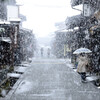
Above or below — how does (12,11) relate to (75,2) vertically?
above

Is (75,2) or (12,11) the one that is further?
(12,11)

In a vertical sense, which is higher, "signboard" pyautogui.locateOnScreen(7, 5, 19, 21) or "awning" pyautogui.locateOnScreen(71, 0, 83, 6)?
"signboard" pyautogui.locateOnScreen(7, 5, 19, 21)

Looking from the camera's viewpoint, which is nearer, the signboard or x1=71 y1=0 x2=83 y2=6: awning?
x1=71 y1=0 x2=83 y2=6: awning

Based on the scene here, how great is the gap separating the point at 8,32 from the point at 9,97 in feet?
35.3

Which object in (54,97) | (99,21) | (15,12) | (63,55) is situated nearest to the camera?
(54,97)

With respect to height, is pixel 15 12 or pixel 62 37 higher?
pixel 15 12

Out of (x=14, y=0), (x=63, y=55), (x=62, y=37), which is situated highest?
(x=14, y=0)

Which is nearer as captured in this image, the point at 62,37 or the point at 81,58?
the point at 81,58

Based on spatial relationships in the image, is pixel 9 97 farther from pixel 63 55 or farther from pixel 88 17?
pixel 63 55

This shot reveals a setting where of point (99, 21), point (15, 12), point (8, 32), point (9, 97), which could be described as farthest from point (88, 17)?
point (15, 12)

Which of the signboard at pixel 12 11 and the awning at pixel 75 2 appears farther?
the signboard at pixel 12 11

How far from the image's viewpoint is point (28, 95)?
920 centimetres

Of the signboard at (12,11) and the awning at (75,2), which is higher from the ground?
the signboard at (12,11)

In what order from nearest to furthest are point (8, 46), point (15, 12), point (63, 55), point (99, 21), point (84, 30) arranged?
point (99, 21) → point (8, 46) → point (84, 30) → point (15, 12) → point (63, 55)
